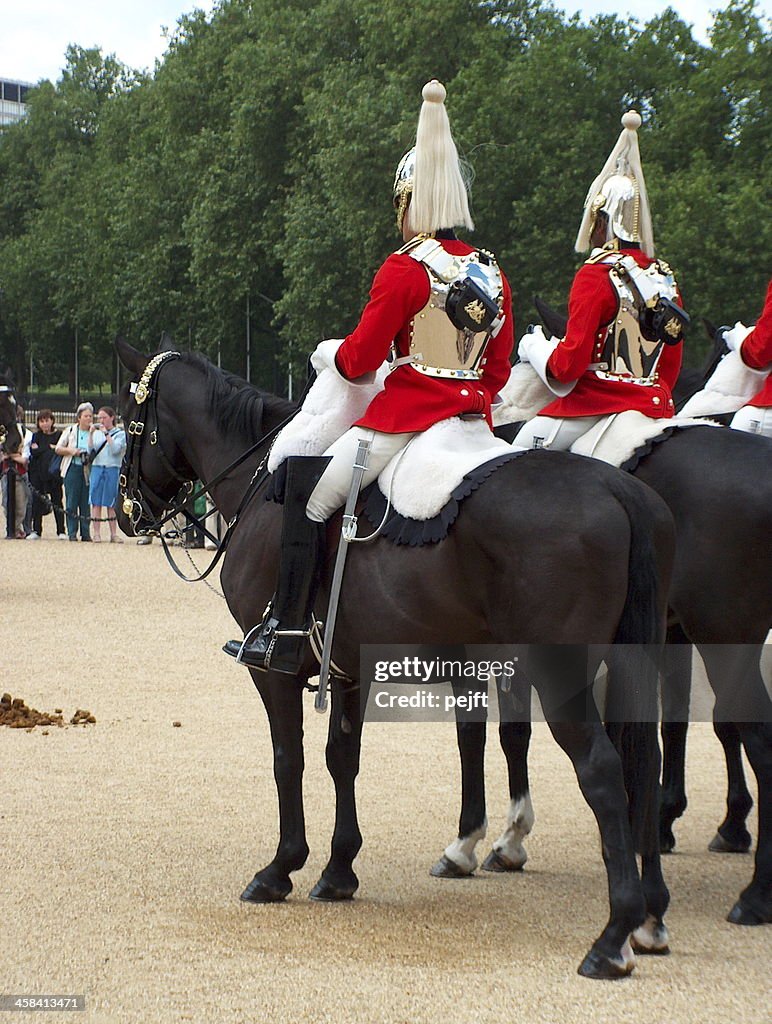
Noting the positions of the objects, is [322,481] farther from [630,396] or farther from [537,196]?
[537,196]

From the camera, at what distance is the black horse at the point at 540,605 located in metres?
4.46

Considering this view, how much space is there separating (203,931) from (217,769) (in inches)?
99.7

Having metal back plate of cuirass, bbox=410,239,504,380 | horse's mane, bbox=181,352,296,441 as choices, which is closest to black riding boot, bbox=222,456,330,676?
metal back plate of cuirass, bbox=410,239,504,380

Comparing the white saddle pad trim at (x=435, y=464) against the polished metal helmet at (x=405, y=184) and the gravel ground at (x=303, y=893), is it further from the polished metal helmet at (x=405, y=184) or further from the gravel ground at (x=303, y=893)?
the gravel ground at (x=303, y=893)

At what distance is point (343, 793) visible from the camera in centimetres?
554

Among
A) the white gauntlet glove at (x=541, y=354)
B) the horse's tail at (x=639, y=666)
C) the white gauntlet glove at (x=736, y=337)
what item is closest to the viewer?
the horse's tail at (x=639, y=666)

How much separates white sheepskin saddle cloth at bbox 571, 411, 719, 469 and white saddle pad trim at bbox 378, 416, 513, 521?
2.11 ft

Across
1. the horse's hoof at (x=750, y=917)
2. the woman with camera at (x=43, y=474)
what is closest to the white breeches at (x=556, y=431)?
the horse's hoof at (x=750, y=917)

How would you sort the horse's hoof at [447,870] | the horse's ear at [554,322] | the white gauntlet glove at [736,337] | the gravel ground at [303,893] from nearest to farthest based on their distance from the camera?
the gravel ground at [303,893], the horse's hoof at [447,870], the horse's ear at [554,322], the white gauntlet glove at [736,337]

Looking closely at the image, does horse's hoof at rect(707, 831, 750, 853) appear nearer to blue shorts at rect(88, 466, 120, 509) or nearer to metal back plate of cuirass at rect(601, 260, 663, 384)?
metal back plate of cuirass at rect(601, 260, 663, 384)

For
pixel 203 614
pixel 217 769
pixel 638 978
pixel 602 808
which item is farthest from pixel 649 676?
pixel 203 614

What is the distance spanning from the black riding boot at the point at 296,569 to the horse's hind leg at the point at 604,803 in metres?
1.05

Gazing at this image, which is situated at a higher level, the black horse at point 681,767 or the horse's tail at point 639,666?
the horse's tail at point 639,666

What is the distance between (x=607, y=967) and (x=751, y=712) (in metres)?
1.29
